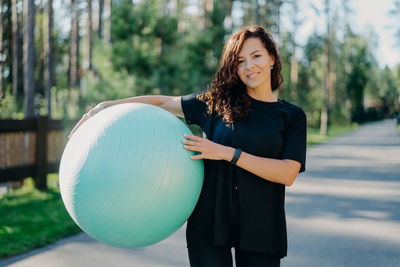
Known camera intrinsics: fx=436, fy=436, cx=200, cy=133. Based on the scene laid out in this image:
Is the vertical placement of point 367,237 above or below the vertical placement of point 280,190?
below

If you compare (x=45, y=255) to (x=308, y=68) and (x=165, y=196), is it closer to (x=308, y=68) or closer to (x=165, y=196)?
(x=165, y=196)

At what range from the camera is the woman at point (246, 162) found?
6.82 ft

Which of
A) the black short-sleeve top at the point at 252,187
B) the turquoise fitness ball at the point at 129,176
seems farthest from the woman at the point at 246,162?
the turquoise fitness ball at the point at 129,176

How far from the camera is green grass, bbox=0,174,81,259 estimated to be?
457cm

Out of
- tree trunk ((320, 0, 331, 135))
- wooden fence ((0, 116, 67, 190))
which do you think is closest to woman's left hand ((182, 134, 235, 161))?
wooden fence ((0, 116, 67, 190))

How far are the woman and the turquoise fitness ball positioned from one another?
11 centimetres

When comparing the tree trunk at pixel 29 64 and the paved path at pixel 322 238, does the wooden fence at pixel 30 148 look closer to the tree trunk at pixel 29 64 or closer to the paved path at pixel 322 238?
the tree trunk at pixel 29 64

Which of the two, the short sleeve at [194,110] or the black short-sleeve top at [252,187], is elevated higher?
the short sleeve at [194,110]

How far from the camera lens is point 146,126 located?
79.8 inches

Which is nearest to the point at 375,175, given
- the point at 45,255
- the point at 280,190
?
the point at 45,255

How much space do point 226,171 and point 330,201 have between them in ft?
17.9

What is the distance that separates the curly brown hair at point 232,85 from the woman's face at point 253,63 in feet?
0.07

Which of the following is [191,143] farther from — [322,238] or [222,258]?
[322,238]

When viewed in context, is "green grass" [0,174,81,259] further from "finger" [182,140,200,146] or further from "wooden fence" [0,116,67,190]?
"finger" [182,140,200,146]
